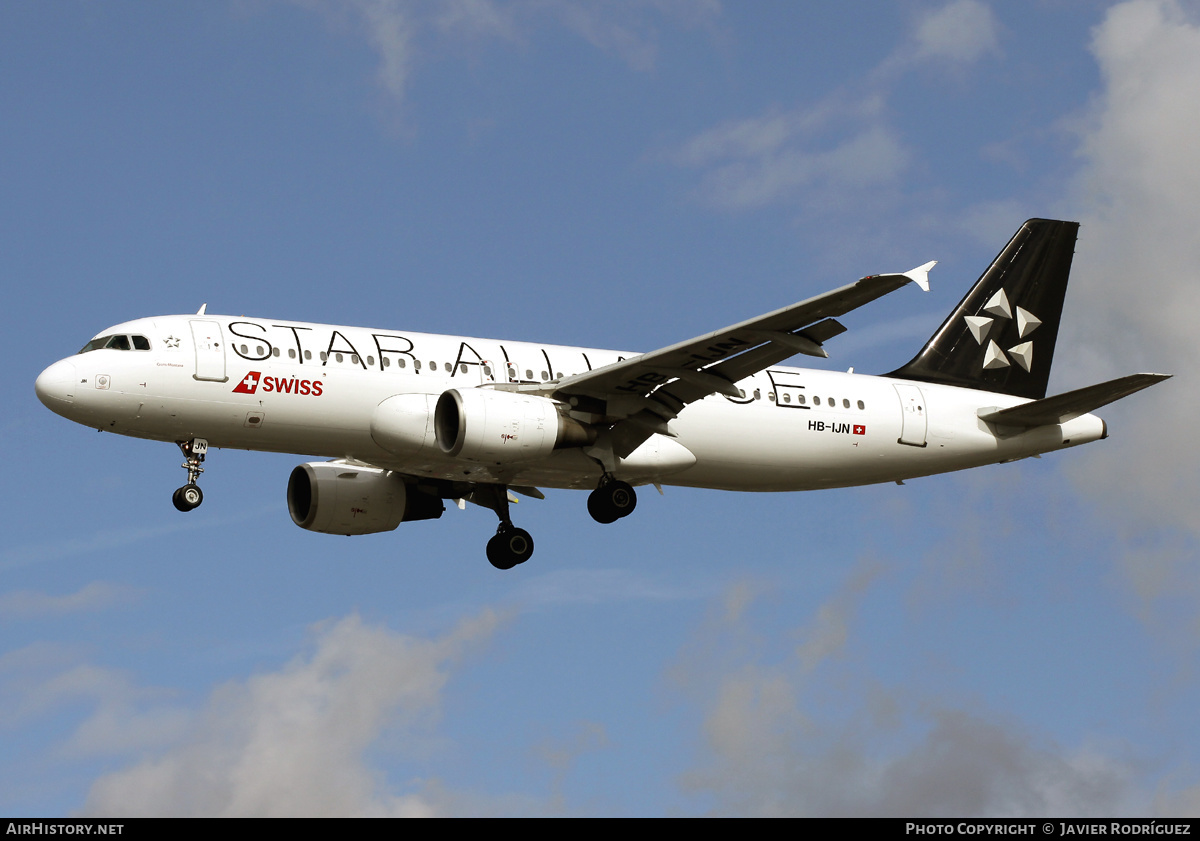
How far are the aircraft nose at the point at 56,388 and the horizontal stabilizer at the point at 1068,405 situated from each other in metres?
21.6

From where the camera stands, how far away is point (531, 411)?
104 ft

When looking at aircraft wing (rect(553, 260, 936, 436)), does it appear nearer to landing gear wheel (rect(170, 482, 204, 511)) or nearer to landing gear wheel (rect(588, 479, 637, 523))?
landing gear wheel (rect(588, 479, 637, 523))

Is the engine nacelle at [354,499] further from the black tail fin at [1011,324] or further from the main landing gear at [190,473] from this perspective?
the black tail fin at [1011,324]

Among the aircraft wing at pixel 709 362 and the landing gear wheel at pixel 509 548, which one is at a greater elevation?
the aircraft wing at pixel 709 362

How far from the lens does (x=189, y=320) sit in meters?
31.9

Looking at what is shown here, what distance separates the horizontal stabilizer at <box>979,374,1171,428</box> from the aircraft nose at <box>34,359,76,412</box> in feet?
70.9

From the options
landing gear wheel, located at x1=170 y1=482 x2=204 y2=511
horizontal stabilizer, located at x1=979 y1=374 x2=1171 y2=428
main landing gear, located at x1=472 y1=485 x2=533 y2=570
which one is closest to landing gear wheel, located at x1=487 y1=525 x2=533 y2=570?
main landing gear, located at x1=472 y1=485 x2=533 y2=570

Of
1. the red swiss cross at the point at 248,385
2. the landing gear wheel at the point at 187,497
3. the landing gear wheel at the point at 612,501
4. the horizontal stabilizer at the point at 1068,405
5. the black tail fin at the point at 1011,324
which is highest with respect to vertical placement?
the black tail fin at the point at 1011,324

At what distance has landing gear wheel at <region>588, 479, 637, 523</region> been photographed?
3328 centimetres

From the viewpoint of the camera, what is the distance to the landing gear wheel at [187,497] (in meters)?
31.9

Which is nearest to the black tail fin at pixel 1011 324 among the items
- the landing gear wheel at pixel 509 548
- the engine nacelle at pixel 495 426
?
the landing gear wheel at pixel 509 548

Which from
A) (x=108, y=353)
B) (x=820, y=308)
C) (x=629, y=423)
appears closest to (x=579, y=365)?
(x=629, y=423)

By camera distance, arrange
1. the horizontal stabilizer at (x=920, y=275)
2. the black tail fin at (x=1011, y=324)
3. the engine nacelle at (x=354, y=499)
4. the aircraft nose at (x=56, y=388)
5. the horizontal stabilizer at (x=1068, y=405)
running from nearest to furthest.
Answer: the horizontal stabilizer at (x=920, y=275) < the aircraft nose at (x=56, y=388) < the horizontal stabilizer at (x=1068, y=405) < the engine nacelle at (x=354, y=499) < the black tail fin at (x=1011, y=324)
